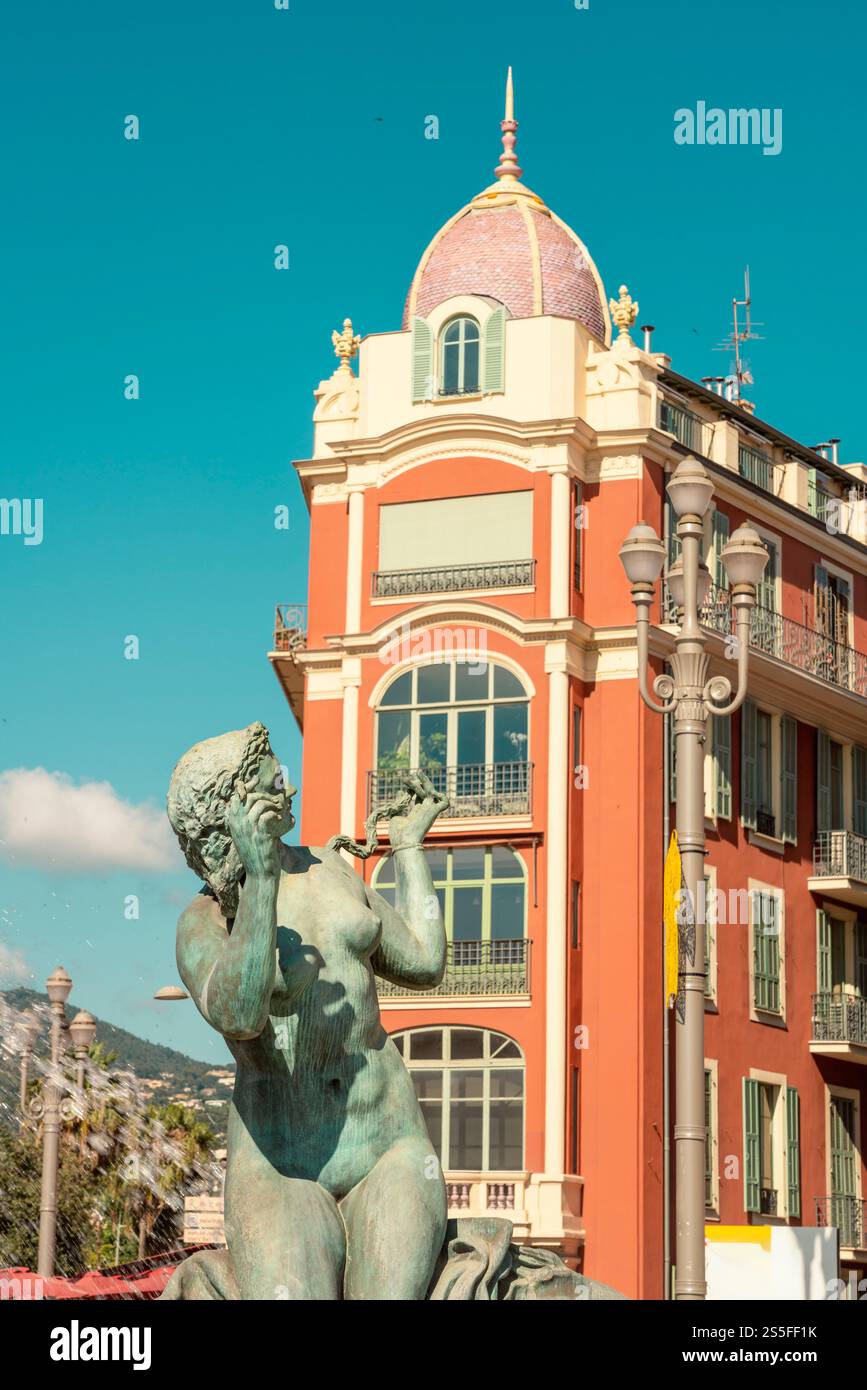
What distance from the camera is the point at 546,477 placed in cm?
3759

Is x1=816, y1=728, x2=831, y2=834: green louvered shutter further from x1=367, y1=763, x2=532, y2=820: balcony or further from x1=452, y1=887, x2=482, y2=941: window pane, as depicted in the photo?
x1=452, y1=887, x2=482, y2=941: window pane

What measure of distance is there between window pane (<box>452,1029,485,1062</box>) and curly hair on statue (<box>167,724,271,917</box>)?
30.3 meters

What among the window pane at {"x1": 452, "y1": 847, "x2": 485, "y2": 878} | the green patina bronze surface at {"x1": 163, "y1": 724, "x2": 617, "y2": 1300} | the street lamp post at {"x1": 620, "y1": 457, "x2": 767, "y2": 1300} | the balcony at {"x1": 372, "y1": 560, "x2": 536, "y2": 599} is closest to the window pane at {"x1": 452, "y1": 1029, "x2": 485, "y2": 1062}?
the window pane at {"x1": 452, "y1": 847, "x2": 485, "y2": 878}

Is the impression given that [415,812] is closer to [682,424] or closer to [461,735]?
[461,735]

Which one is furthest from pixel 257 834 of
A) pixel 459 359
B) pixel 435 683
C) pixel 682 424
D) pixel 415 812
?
pixel 682 424

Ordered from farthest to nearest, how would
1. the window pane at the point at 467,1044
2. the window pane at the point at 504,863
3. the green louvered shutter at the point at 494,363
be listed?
the green louvered shutter at the point at 494,363 → the window pane at the point at 504,863 → the window pane at the point at 467,1044

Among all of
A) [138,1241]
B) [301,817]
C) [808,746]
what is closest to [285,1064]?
[301,817]

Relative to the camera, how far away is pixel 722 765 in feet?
128

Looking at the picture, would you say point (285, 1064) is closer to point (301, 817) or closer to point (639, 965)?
point (639, 965)

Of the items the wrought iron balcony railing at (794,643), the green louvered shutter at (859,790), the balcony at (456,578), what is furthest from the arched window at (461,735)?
the green louvered shutter at (859,790)

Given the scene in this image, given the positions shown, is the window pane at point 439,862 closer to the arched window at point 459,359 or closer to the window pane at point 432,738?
the window pane at point 432,738

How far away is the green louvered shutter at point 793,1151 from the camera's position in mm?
38312

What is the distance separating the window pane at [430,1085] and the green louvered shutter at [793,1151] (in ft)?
23.0
